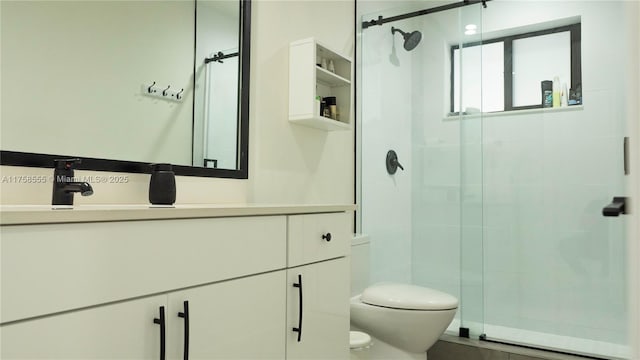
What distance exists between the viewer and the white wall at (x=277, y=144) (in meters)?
1.65

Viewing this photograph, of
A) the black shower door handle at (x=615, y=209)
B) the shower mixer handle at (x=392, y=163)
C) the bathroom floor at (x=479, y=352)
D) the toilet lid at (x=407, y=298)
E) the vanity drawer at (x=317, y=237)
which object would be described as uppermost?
the shower mixer handle at (x=392, y=163)

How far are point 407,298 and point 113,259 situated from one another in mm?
1454

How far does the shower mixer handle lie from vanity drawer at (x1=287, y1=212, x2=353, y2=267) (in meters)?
1.28

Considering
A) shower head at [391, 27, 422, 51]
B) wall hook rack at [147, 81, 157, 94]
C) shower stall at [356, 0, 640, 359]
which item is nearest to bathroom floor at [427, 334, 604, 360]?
shower stall at [356, 0, 640, 359]

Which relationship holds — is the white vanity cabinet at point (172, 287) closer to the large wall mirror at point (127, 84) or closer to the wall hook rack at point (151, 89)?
the large wall mirror at point (127, 84)

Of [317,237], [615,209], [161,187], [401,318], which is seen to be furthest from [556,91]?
[161,187]

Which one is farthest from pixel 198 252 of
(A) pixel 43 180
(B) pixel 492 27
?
(B) pixel 492 27

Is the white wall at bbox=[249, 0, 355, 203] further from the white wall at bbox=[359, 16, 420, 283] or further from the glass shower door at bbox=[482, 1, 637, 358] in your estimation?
the glass shower door at bbox=[482, 1, 637, 358]

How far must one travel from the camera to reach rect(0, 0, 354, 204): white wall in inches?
64.8

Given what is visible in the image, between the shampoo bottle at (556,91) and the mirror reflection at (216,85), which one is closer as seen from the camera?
the mirror reflection at (216,85)

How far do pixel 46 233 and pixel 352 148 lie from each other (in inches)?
76.6

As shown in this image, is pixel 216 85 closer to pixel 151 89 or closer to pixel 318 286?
pixel 151 89

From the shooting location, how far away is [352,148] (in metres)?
2.58

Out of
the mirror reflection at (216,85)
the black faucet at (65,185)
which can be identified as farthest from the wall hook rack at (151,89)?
the black faucet at (65,185)
